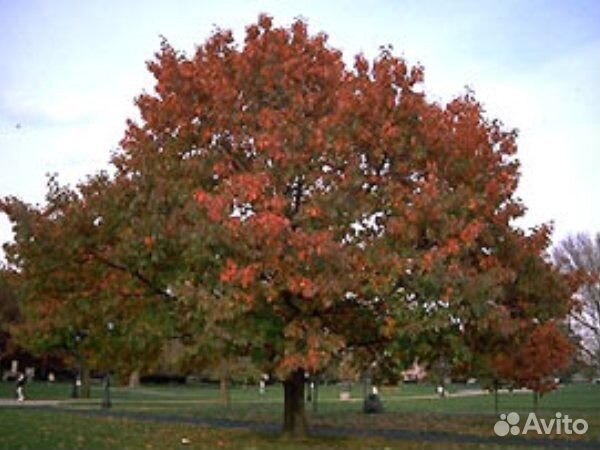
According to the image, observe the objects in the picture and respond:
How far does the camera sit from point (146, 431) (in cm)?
2414

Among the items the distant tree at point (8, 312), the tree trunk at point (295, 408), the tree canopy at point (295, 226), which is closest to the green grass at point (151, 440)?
the tree trunk at point (295, 408)

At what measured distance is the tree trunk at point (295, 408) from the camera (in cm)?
2216

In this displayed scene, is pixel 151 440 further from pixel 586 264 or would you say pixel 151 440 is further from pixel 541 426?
pixel 586 264

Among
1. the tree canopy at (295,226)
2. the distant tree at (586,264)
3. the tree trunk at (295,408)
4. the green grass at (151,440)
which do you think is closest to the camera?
the tree canopy at (295,226)

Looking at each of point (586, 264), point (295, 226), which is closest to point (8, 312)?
point (586, 264)

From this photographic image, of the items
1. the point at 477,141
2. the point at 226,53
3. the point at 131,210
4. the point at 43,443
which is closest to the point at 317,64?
the point at 226,53

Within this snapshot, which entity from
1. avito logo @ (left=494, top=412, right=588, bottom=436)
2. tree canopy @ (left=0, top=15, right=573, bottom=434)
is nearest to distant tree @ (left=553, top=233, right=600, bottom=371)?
avito logo @ (left=494, top=412, right=588, bottom=436)

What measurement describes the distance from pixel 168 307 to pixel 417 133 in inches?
268

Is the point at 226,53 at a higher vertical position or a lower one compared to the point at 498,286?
higher

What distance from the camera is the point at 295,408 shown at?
22547mm

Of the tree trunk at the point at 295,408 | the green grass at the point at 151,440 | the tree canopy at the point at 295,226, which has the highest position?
the tree canopy at the point at 295,226

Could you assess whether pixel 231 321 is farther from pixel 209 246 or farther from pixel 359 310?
pixel 359 310

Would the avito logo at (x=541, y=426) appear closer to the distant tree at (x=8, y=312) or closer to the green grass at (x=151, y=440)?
the green grass at (x=151, y=440)

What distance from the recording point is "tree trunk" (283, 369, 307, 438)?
2216 centimetres
